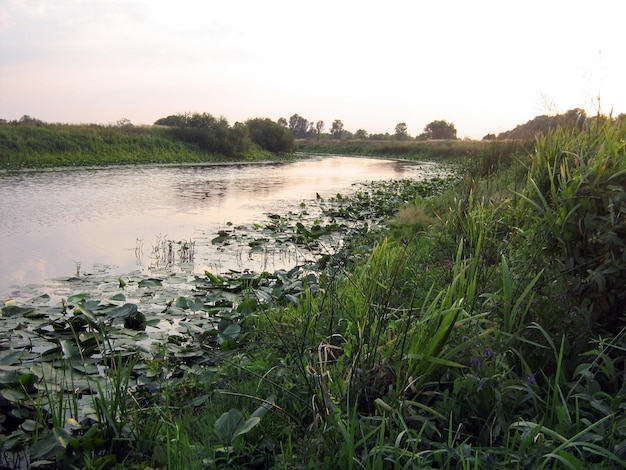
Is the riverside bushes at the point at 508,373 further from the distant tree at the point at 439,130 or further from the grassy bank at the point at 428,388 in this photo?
the distant tree at the point at 439,130

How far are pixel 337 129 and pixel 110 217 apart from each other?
3576 inches

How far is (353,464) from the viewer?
1.71m

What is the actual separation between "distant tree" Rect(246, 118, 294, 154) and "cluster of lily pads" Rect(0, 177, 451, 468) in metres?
35.9

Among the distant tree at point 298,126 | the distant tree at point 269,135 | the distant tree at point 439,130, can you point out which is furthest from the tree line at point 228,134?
the distant tree at point 298,126

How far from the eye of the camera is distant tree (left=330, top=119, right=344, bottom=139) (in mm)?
94250

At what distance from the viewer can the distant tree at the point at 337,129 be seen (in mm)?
94250

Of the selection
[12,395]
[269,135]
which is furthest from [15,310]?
[269,135]

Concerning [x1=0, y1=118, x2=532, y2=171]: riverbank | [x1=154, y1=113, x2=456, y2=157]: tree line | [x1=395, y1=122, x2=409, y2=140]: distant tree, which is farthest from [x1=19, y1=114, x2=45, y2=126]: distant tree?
[x1=395, y1=122, x2=409, y2=140]: distant tree

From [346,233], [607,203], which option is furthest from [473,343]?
[346,233]

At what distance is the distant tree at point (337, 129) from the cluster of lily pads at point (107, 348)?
9040 cm

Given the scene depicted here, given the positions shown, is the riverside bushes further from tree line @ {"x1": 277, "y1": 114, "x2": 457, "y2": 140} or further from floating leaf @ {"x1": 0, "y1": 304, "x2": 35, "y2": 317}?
tree line @ {"x1": 277, "y1": 114, "x2": 457, "y2": 140}

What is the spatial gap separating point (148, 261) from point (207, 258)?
0.71m

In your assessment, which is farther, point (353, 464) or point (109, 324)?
point (109, 324)

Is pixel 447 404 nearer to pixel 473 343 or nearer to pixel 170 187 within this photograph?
pixel 473 343
